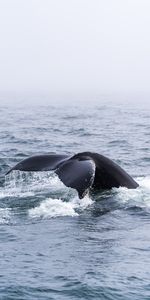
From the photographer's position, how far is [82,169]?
33.0 feet

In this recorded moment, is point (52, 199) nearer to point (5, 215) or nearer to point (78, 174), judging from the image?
point (5, 215)

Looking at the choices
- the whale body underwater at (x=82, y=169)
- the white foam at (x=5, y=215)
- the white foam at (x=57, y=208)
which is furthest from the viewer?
the white foam at (x=57, y=208)

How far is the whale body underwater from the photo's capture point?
32.0 ft

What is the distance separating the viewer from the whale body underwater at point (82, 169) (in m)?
9.76

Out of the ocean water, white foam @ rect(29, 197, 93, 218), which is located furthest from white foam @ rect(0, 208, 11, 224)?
white foam @ rect(29, 197, 93, 218)

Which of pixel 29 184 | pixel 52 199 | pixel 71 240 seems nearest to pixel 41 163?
pixel 52 199

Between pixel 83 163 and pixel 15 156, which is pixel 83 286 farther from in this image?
pixel 15 156

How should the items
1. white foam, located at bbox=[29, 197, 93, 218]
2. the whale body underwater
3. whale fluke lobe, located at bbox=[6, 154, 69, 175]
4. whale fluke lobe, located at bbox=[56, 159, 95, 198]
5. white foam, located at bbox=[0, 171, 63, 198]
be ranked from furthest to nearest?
white foam, located at bbox=[0, 171, 63, 198] < whale fluke lobe, located at bbox=[6, 154, 69, 175] < white foam, located at bbox=[29, 197, 93, 218] < the whale body underwater < whale fluke lobe, located at bbox=[56, 159, 95, 198]

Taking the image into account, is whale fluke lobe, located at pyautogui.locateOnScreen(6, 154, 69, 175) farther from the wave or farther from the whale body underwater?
the wave

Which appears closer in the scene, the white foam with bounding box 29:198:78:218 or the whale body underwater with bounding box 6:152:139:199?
the whale body underwater with bounding box 6:152:139:199

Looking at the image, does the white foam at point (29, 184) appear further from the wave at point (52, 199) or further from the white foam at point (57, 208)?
the white foam at point (57, 208)

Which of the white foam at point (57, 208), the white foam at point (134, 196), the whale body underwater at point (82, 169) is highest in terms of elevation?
the whale body underwater at point (82, 169)

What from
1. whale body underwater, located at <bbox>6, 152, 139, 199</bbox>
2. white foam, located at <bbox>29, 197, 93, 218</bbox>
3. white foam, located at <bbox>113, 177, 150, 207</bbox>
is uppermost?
whale body underwater, located at <bbox>6, 152, 139, 199</bbox>

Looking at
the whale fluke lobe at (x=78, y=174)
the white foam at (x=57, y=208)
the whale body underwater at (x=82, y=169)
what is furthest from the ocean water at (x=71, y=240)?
the whale fluke lobe at (x=78, y=174)
